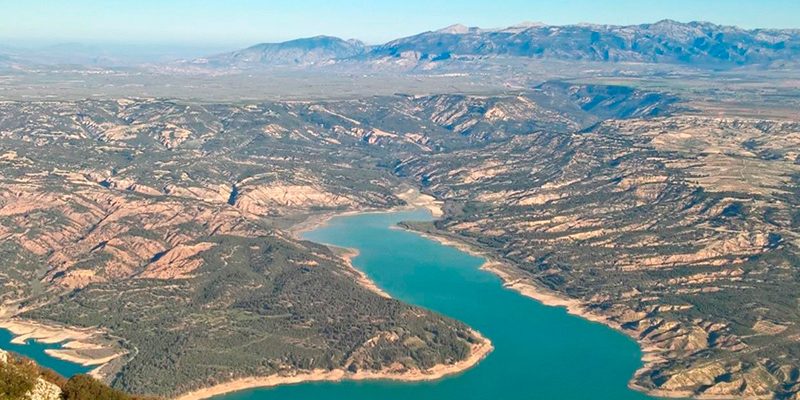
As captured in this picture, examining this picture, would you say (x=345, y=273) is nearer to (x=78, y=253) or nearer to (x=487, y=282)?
(x=487, y=282)

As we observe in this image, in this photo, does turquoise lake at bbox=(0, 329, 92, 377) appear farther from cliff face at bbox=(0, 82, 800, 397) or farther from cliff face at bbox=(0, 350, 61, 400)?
cliff face at bbox=(0, 350, 61, 400)

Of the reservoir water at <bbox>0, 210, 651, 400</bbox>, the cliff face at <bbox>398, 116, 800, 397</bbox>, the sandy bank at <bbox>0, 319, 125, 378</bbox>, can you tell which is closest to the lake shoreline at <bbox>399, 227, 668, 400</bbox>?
the cliff face at <bbox>398, 116, 800, 397</bbox>

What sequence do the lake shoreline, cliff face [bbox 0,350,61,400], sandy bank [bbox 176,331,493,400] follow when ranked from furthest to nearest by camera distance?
the lake shoreline
sandy bank [bbox 176,331,493,400]
cliff face [bbox 0,350,61,400]

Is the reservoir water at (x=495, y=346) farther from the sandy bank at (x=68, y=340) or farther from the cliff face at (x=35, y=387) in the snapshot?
the cliff face at (x=35, y=387)

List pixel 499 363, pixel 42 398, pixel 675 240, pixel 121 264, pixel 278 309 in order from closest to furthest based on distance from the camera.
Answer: pixel 42 398
pixel 499 363
pixel 278 309
pixel 121 264
pixel 675 240

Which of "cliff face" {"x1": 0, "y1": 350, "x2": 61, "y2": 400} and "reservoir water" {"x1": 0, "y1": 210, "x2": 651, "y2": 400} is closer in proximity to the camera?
"cliff face" {"x1": 0, "y1": 350, "x2": 61, "y2": 400}

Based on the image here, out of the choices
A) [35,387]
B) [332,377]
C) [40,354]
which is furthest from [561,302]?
[35,387]

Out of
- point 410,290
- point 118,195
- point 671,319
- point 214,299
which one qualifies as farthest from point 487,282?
point 118,195

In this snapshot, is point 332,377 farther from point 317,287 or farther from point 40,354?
point 40,354
